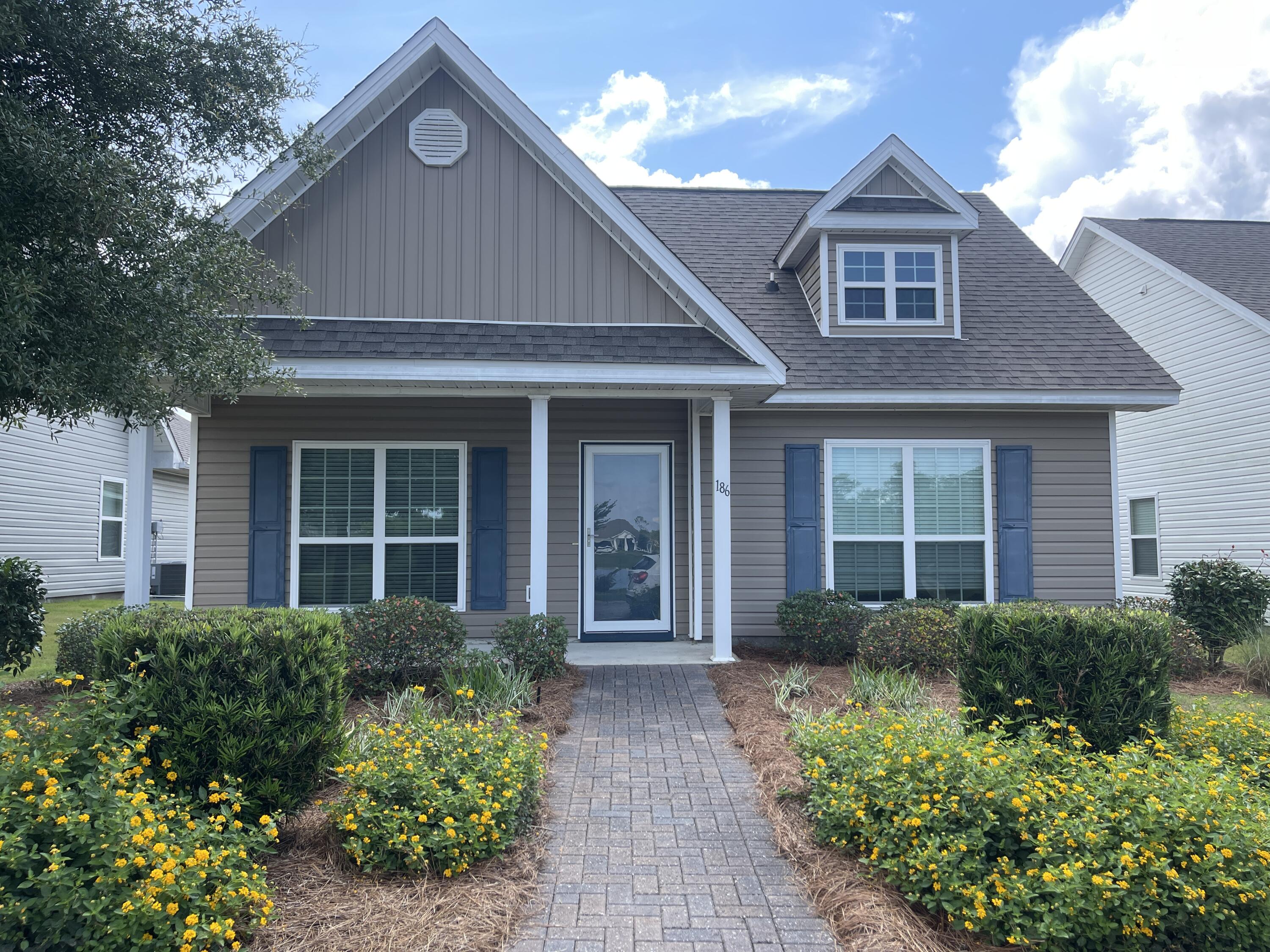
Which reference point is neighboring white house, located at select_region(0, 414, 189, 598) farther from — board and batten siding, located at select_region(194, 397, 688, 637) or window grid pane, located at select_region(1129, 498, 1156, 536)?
window grid pane, located at select_region(1129, 498, 1156, 536)

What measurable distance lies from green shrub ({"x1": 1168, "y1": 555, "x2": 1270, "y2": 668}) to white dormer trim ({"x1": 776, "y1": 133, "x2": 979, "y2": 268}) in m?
5.16

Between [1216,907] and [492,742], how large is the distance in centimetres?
327

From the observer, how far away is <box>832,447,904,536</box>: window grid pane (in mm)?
9930

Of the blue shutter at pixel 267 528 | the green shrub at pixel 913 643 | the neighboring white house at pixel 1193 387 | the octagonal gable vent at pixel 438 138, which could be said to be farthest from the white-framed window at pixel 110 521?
the neighboring white house at pixel 1193 387

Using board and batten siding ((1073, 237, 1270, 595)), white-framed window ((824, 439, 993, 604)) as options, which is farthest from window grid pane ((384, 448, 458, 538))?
board and batten siding ((1073, 237, 1270, 595))

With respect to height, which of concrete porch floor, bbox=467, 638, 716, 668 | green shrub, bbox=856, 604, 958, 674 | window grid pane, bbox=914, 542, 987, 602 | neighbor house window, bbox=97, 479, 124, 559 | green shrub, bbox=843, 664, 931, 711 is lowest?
concrete porch floor, bbox=467, 638, 716, 668

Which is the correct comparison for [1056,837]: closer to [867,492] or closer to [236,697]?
[236,697]

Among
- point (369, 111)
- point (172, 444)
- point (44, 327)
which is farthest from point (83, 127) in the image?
point (172, 444)

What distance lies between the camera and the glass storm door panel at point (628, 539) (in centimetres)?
974

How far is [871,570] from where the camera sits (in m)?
9.90

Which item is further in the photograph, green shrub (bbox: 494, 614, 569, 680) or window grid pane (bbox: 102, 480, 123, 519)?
window grid pane (bbox: 102, 480, 123, 519)

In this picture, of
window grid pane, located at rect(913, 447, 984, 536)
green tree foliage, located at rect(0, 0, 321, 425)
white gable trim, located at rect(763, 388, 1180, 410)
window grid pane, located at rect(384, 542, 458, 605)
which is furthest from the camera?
window grid pane, located at rect(913, 447, 984, 536)

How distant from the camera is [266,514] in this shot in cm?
923

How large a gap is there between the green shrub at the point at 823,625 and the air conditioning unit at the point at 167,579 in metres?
15.7
